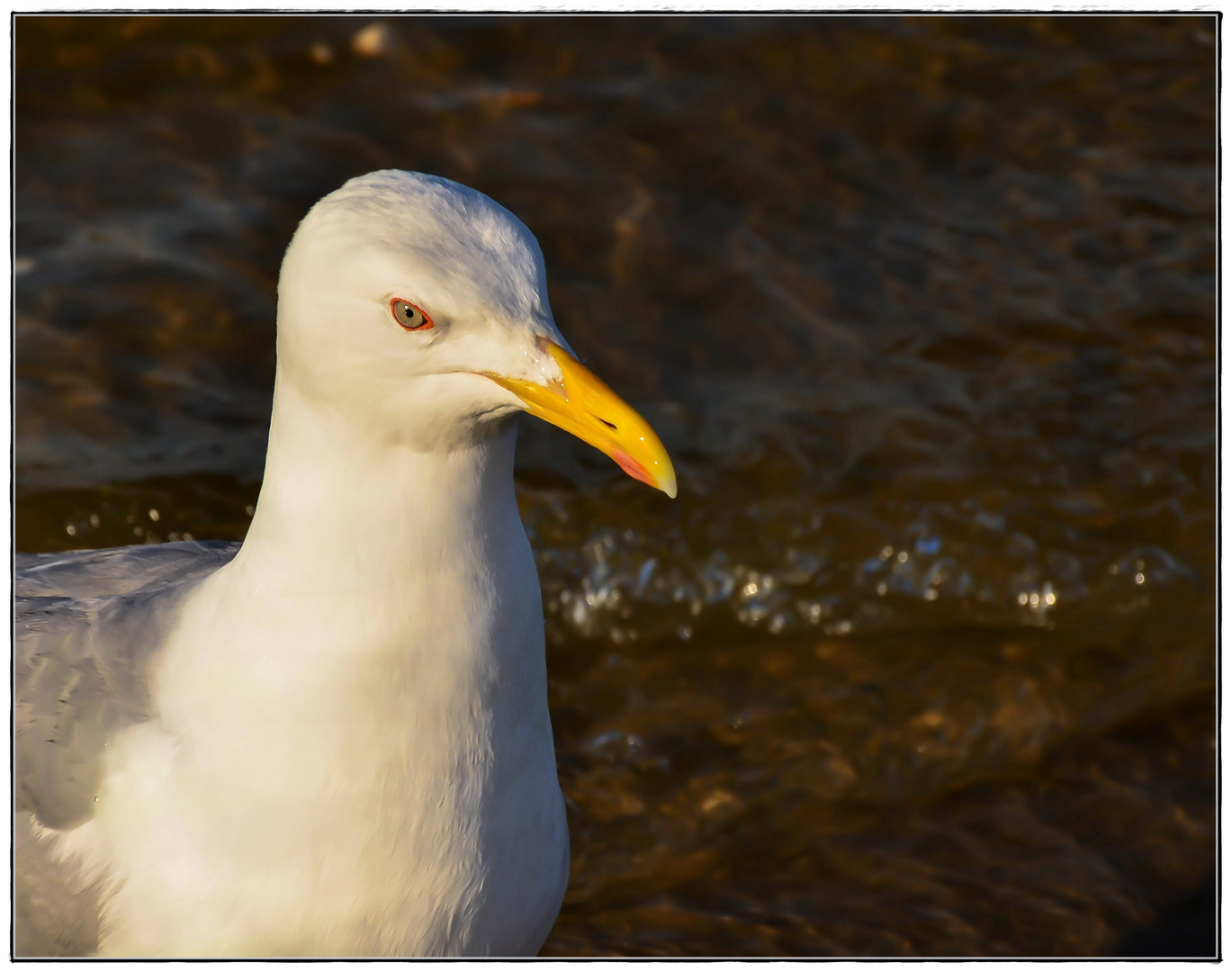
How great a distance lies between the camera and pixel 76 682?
9.60 ft

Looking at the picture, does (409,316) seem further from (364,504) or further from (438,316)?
(364,504)

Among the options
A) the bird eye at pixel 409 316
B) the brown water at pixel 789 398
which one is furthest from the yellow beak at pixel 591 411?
the brown water at pixel 789 398

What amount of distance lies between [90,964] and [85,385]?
309cm

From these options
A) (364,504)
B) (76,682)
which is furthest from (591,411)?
(76,682)

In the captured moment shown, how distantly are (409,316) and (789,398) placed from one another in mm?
3305

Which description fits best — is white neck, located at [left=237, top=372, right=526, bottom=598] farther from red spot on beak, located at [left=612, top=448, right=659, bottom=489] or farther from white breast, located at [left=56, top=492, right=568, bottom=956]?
red spot on beak, located at [left=612, top=448, right=659, bottom=489]

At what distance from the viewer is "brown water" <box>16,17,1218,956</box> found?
14.7 feet

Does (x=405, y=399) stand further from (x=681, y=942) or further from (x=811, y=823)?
(x=811, y=823)

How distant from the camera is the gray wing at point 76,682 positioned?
112 inches

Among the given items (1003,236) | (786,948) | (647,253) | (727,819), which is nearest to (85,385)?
(647,253)

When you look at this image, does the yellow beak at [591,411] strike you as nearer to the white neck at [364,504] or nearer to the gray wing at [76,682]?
the white neck at [364,504]

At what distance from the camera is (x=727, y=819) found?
4465 millimetres

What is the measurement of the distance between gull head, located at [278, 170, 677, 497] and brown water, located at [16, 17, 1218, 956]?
2178 millimetres

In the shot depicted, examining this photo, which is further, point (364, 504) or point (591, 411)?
point (364, 504)
